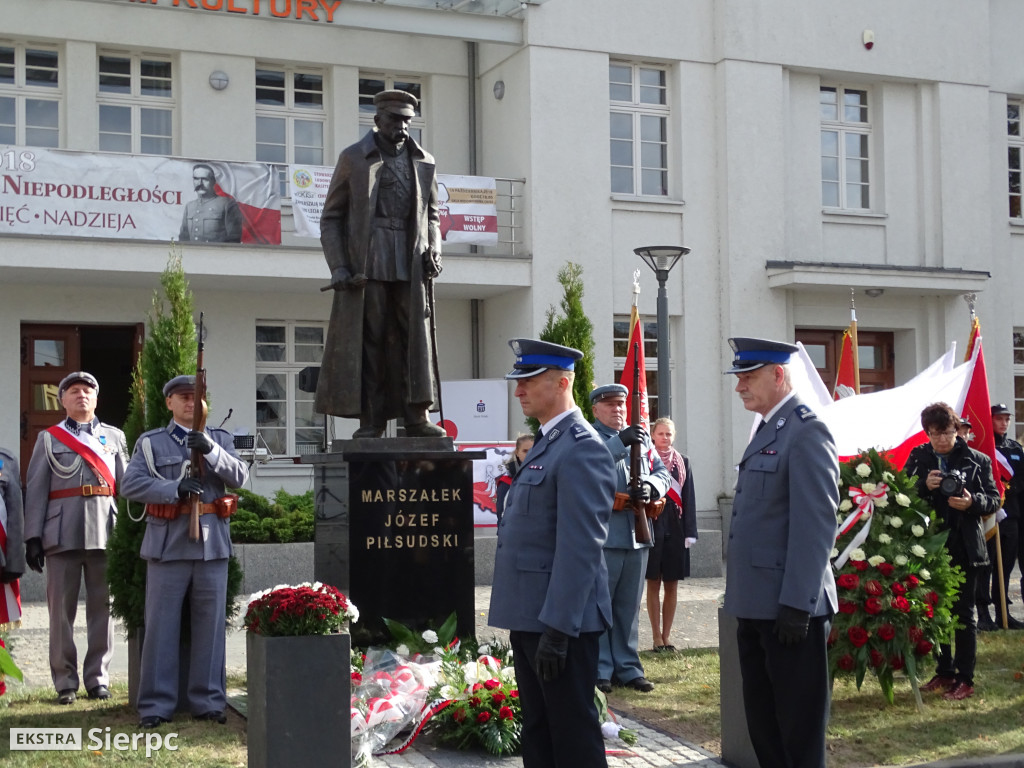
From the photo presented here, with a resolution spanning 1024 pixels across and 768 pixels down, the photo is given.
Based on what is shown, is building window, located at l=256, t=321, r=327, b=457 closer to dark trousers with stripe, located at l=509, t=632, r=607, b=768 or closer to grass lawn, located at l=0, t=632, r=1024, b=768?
grass lawn, located at l=0, t=632, r=1024, b=768

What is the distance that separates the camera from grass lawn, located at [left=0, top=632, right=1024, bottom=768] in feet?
22.9

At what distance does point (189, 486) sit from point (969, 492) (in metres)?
5.17

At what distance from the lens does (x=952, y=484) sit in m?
8.93

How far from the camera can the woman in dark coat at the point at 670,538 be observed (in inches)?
396

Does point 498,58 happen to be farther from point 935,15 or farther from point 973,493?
point 973,493

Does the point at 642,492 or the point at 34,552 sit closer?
the point at 34,552

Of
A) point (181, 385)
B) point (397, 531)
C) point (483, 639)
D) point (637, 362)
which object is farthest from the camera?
point (637, 362)

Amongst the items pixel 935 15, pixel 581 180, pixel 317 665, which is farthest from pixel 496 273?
pixel 317 665

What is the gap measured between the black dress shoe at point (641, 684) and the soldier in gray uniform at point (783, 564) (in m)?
3.25

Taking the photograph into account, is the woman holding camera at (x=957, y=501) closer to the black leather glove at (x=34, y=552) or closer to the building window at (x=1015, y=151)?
the black leather glove at (x=34, y=552)

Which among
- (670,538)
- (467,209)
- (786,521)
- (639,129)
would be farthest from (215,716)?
(639,129)

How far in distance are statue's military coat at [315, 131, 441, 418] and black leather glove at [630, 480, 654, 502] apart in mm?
1525

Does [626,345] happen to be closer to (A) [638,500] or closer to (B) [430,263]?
(A) [638,500]

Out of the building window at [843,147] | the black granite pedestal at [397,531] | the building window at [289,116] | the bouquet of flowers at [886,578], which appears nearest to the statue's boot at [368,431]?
the black granite pedestal at [397,531]
